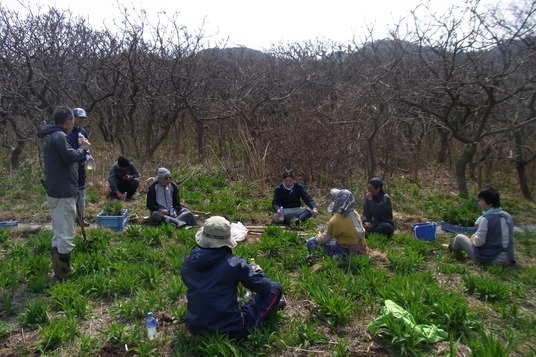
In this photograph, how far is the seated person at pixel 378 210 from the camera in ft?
21.3

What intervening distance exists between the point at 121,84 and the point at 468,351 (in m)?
12.7

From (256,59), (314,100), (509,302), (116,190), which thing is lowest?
(509,302)

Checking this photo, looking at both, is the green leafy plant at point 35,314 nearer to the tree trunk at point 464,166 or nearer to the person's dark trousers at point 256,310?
the person's dark trousers at point 256,310

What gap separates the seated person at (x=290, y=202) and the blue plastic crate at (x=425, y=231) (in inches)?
→ 67.3

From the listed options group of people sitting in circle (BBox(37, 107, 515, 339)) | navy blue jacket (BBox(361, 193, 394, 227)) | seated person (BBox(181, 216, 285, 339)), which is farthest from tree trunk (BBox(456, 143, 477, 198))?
seated person (BBox(181, 216, 285, 339))

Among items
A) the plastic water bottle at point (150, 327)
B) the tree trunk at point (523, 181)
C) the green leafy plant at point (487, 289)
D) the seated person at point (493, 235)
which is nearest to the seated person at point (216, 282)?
the plastic water bottle at point (150, 327)

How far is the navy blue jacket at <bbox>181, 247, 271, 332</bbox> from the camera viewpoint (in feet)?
11.1

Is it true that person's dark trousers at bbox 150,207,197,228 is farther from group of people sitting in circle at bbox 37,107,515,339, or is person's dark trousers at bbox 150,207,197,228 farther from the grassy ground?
the grassy ground

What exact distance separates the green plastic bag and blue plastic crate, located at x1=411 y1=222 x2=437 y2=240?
10.8ft

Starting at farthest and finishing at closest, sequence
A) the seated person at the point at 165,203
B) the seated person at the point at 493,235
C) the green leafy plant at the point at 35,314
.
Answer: the seated person at the point at 165,203 → the seated person at the point at 493,235 → the green leafy plant at the point at 35,314

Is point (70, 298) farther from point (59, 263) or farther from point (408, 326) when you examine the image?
point (408, 326)

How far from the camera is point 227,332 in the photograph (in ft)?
11.2

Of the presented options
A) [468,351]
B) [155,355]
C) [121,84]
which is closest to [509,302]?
[468,351]

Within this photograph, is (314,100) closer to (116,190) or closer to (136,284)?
(116,190)
